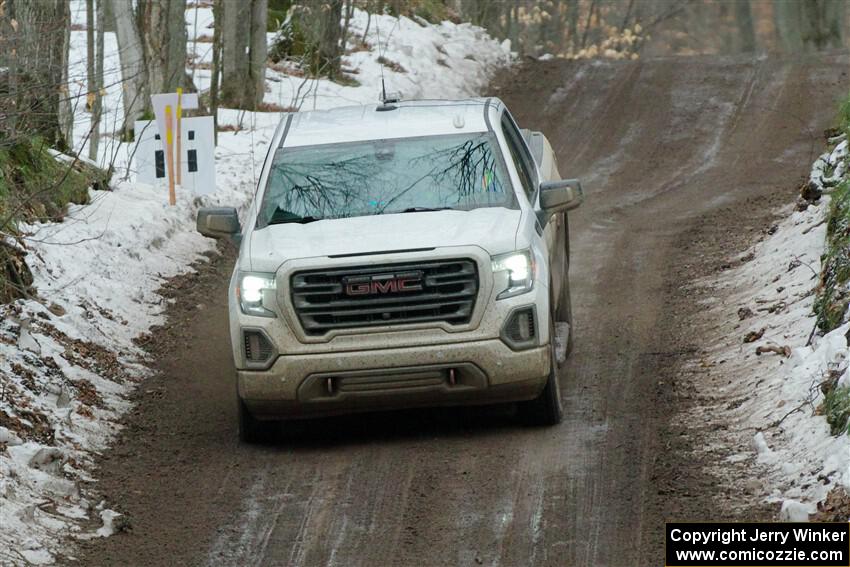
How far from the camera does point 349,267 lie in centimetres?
836

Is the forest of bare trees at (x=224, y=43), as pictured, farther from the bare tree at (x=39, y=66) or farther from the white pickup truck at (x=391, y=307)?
the white pickup truck at (x=391, y=307)

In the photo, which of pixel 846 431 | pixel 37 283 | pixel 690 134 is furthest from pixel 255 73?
pixel 846 431

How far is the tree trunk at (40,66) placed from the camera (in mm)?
9539

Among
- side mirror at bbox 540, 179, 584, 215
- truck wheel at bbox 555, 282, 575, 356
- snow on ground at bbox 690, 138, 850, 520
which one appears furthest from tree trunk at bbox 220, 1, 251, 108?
side mirror at bbox 540, 179, 584, 215

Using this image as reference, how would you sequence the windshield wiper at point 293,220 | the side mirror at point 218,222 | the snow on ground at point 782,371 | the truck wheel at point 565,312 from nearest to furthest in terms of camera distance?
the snow on ground at point 782,371
the windshield wiper at point 293,220
the side mirror at point 218,222
the truck wheel at point 565,312

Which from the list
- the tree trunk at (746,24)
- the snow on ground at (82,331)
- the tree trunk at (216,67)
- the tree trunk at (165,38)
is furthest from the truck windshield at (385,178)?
the tree trunk at (746,24)

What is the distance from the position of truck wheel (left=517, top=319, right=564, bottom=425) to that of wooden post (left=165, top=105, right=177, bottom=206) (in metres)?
8.01

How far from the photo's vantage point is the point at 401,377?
8430mm

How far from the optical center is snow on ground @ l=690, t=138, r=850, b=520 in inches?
289

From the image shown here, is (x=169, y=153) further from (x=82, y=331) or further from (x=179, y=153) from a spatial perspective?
(x=82, y=331)

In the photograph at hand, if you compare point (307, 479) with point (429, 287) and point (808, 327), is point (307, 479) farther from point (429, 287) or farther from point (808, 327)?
point (808, 327)

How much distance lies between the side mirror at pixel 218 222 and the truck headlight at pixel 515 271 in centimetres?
191

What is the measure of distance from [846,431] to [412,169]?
139 inches

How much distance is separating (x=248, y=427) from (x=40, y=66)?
13.2ft
